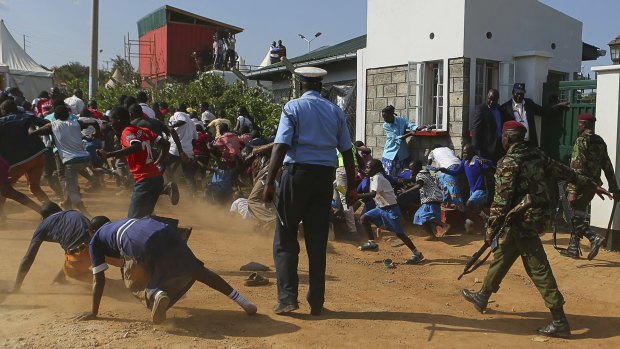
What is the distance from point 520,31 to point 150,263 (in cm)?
789

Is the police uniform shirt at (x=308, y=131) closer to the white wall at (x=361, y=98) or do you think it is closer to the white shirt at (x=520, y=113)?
the white shirt at (x=520, y=113)

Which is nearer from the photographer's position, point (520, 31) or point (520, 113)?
point (520, 113)

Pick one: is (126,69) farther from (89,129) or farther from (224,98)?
(89,129)

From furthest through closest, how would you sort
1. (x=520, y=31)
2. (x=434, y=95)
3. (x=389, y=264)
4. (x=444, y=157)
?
(x=434, y=95) < (x=520, y=31) < (x=444, y=157) < (x=389, y=264)

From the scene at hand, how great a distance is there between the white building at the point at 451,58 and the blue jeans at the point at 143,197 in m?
5.12

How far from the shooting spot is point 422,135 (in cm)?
1002

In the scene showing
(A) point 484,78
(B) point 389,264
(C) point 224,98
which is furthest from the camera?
(C) point 224,98

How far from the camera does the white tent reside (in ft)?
66.1

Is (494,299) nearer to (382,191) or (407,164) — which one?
(382,191)

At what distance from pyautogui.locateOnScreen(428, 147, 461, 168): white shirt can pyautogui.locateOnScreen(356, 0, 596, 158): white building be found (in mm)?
525

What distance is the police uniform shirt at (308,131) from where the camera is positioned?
4.80 metres

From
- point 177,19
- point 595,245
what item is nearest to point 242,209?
point 595,245

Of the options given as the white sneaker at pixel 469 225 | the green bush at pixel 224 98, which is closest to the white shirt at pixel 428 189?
the white sneaker at pixel 469 225

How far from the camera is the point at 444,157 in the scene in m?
9.01
